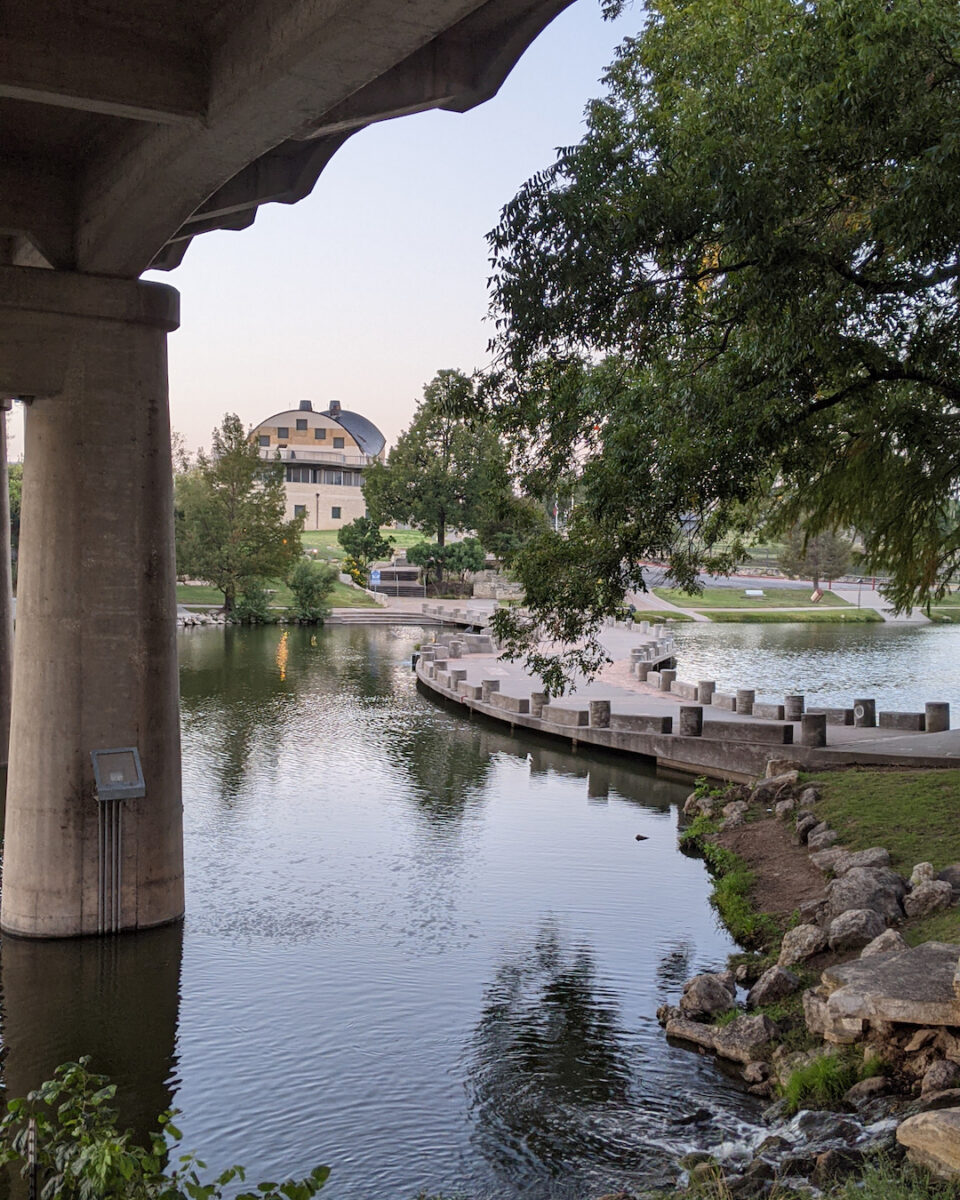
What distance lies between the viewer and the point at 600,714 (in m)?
27.2

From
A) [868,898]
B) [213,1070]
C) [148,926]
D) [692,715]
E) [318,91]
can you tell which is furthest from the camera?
[692,715]

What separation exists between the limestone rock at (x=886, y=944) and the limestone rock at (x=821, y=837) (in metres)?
4.70

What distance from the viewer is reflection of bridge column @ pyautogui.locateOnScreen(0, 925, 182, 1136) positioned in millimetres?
10391

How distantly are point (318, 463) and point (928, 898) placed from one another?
340ft

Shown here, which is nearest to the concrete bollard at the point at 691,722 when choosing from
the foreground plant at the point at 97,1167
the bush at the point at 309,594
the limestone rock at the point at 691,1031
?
the limestone rock at the point at 691,1031

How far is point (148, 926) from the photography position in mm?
13570

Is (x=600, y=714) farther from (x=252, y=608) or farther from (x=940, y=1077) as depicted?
Result: (x=252, y=608)

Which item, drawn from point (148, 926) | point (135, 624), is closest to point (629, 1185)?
point (148, 926)

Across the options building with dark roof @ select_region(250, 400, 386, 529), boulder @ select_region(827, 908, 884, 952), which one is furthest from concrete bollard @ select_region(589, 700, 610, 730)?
building with dark roof @ select_region(250, 400, 386, 529)

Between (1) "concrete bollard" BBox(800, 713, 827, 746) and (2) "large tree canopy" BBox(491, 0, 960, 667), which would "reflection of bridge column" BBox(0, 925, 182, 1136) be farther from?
(1) "concrete bollard" BBox(800, 713, 827, 746)

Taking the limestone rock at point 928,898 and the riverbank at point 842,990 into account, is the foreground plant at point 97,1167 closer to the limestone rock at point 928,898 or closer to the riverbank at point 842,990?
the riverbank at point 842,990

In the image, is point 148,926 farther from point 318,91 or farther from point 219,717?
point 219,717

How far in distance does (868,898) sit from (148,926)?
775 cm

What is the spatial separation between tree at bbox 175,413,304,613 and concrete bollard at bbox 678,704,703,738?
4103 centimetres
